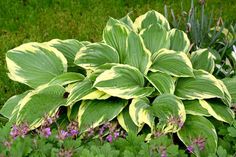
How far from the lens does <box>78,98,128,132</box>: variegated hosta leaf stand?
3.10 m

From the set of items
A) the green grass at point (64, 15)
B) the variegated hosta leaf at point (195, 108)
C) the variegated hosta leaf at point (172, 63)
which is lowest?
the green grass at point (64, 15)

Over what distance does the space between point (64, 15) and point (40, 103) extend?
2.11 m

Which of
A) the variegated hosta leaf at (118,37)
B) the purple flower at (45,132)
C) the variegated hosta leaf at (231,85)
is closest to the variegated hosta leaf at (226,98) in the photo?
the variegated hosta leaf at (231,85)

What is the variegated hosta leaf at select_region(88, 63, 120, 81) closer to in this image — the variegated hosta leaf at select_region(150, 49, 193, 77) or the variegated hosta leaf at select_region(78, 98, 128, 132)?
the variegated hosta leaf at select_region(78, 98, 128, 132)

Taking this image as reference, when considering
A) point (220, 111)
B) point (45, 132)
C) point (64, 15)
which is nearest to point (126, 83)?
point (220, 111)

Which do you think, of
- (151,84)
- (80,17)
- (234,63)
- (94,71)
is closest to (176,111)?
(151,84)

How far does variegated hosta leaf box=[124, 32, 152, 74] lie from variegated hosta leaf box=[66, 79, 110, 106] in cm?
32

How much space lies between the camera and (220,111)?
3.22 meters

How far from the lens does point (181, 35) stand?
363 centimetres

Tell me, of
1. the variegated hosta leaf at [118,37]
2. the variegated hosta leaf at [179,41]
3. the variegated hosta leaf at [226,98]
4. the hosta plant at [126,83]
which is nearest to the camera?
the hosta plant at [126,83]

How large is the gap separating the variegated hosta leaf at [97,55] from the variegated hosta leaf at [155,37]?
0.84 feet

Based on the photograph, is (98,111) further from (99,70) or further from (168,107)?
(168,107)

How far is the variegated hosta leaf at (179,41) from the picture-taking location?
11.9ft

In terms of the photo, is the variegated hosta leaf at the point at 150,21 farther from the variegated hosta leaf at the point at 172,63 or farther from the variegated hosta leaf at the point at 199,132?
the variegated hosta leaf at the point at 199,132
